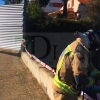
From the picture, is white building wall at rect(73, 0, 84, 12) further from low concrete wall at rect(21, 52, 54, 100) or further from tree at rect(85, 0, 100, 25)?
low concrete wall at rect(21, 52, 54, 100)

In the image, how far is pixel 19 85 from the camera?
8.89m

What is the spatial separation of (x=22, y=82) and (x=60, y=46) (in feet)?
42.1

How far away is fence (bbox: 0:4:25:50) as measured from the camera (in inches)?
730

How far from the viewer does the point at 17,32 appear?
18.9 m

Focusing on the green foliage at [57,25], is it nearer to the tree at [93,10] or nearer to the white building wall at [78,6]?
the tree at [93,10]

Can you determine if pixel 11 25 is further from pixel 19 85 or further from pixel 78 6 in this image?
pixel 78 6

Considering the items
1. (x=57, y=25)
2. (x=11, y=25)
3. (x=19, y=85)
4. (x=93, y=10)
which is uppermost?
(x=93, y=10)

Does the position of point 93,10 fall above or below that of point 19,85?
above

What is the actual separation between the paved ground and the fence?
667cm

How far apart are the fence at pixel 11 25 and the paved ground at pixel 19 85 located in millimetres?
6668

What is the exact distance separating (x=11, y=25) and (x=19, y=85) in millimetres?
10614

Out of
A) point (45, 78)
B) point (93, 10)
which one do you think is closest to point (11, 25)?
point (45, 78)

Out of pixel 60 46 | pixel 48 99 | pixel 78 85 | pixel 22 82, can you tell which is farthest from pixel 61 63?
pixel 60 46

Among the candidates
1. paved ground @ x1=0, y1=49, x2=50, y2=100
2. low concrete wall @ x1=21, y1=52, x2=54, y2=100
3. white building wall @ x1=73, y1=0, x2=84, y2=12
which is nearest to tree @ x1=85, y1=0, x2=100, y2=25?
white building wall @ x1=73, y1=0, x2=84, y2=12
